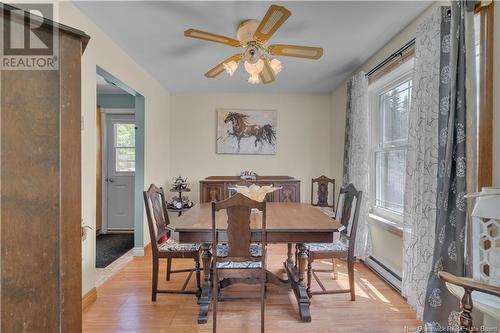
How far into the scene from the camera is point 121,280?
2.70 m

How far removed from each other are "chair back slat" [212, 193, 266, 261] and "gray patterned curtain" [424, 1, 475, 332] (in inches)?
44.5

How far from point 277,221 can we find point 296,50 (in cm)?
134

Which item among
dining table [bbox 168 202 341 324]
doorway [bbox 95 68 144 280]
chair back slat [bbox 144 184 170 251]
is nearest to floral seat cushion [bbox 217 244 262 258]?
dining table [bbox 168 202 341 324]

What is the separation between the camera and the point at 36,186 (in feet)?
2.37

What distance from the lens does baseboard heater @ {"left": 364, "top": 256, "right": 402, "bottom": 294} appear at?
8.20ft

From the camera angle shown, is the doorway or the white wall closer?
the white wall

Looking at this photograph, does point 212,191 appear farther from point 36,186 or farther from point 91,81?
point 36,186

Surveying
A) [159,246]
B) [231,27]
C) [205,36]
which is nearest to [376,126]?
[231,27]

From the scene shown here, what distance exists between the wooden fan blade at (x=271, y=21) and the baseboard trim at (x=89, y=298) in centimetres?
253

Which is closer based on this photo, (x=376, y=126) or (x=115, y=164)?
(x=376, y=126)

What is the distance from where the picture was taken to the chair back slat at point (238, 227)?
5.49ft

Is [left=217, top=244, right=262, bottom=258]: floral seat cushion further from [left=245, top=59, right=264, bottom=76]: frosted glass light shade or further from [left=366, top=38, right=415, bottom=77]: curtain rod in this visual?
[left=366, top=38, right=415, bottom=77]: curtain rod

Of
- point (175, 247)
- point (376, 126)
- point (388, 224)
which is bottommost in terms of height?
point (175, 247)

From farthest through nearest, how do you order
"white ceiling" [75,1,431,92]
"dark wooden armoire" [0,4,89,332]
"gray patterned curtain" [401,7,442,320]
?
1. "white ceiling" [75,1,431,92]
2. "gray patterned curtain" [401,7,442,320]
3. "dark wooden armoire" [0,4,89,332]
